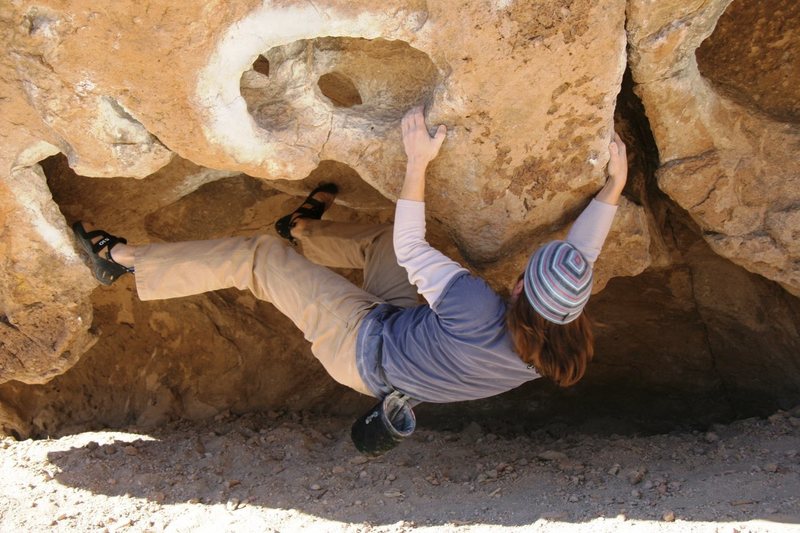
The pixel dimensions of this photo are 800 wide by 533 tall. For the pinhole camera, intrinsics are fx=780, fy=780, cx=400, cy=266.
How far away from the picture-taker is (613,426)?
360 centimetres

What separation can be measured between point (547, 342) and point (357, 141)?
2.54 feet

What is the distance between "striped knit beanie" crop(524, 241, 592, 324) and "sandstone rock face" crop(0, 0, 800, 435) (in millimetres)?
397

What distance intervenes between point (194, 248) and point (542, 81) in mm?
1169

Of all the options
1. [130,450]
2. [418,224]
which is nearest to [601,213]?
[418,224]

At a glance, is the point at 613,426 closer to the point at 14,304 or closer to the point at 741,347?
the point at 741,347

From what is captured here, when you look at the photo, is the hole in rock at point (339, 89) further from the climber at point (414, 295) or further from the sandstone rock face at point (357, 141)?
the climber at point (414, 295)

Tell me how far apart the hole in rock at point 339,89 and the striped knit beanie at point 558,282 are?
1.04 metres

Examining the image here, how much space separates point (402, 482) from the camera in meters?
2.64

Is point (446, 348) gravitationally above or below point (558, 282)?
below

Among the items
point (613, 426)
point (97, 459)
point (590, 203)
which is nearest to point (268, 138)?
point (590, 203)

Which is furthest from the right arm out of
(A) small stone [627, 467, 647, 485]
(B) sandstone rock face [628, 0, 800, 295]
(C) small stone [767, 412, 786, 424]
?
(C) small stone [767, 412, 786, 424]

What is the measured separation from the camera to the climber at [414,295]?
202 cm

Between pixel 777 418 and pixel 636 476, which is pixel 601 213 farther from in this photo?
pixel 777 418

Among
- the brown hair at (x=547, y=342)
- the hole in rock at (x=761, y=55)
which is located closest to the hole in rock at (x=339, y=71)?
the brown hair at (x=547, y=342)
